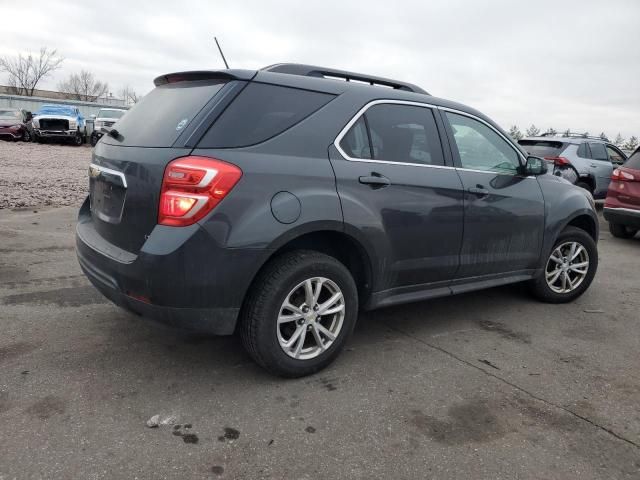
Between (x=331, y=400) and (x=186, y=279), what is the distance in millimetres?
1055

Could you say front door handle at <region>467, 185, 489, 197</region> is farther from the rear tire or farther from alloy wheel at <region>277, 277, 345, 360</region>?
the rear tire

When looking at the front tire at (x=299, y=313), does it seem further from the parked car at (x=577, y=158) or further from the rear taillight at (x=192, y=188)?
the parked car at (x=577, y=158)

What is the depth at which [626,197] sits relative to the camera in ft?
26.6

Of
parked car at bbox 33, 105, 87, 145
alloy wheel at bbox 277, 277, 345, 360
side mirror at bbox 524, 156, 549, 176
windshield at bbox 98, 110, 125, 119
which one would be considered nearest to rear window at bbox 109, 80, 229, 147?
alloy wheel at bbox 277, 277, 345, 360

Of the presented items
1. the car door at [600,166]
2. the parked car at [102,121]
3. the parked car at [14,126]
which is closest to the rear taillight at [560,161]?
the car door at [600,166]

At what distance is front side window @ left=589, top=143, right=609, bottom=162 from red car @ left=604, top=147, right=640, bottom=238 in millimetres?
3483

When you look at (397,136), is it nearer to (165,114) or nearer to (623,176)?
(165,114)

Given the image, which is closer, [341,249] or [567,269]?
[341,249]

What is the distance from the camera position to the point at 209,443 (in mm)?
2555

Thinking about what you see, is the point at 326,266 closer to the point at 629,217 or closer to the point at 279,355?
the point at 279,355

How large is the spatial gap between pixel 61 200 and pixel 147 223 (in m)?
7.13

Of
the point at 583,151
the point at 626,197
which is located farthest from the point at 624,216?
the point at 583,151

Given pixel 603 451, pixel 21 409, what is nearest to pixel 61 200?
pixel 21 409

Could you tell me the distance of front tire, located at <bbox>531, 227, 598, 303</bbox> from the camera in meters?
4.86
